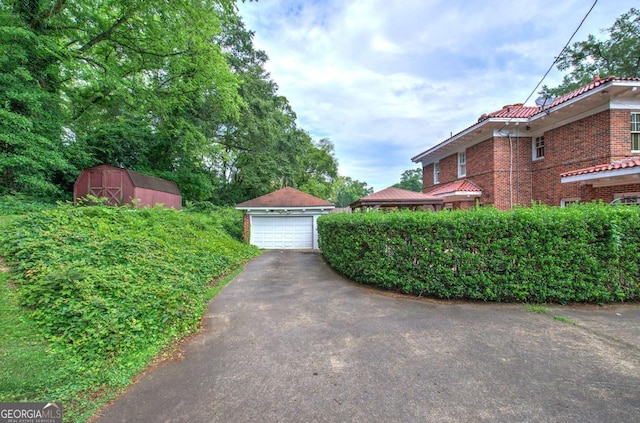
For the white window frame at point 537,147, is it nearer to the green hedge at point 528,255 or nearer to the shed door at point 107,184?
the green hedge at point 528,255

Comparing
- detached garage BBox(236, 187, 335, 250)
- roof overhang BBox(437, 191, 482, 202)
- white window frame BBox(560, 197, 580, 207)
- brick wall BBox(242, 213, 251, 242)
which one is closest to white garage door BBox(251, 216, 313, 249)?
detached garage BBox(236, 187, 335, 250)

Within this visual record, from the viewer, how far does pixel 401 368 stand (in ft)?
9.21

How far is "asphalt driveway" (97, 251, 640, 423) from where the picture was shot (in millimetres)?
2189

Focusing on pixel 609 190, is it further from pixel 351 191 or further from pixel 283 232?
pixel 351 191

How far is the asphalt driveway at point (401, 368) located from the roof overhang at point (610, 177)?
4.46 meters

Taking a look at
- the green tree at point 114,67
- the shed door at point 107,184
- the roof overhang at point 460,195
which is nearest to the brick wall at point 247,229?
the green tree at point 114,67

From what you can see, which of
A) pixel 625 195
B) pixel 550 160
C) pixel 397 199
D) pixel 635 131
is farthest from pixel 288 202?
pixel 635 131

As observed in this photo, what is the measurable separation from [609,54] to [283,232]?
76.2ft

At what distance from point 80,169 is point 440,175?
19.8m

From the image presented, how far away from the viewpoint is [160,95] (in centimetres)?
1331

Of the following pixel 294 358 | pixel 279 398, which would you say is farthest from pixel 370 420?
pixel 294 358

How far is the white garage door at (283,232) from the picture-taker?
1395 centimetres

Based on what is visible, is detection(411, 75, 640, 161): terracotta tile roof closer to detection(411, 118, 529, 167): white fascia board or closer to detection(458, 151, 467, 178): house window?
detection(411, 118, 529, 167): white fascia board

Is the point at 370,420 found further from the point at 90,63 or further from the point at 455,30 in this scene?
the point at 90,63
